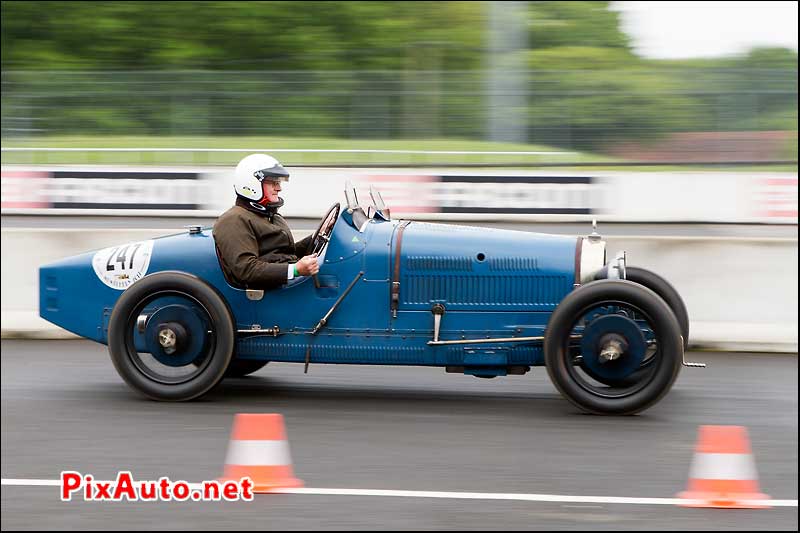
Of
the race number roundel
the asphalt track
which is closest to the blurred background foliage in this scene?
the asphalt track

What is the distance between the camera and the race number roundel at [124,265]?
7.57 m

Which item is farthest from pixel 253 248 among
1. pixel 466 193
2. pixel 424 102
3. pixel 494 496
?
pixel 424 102

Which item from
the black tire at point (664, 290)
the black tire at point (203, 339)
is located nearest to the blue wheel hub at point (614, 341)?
the black tire at point (664, 290)

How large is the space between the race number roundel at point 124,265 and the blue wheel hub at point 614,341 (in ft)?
9.56

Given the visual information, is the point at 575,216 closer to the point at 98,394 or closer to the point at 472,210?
the point at 472,210

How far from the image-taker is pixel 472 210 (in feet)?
43.6

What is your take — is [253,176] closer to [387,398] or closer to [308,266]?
[308,266]

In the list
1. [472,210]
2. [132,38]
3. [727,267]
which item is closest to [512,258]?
[727,267]

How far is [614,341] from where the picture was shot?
6875 millimetres

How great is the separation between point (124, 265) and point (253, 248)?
942 mm

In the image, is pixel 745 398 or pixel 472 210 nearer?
pixel 745 398

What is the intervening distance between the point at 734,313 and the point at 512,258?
3.22 m

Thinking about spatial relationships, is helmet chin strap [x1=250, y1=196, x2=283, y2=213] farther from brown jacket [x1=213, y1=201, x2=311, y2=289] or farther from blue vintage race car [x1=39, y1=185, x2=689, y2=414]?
blue vintage race car [x1=39, y1=185, x2=689, y2=414]

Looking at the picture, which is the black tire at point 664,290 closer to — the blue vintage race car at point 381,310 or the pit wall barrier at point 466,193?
the blue vintage race car at point 381,310
